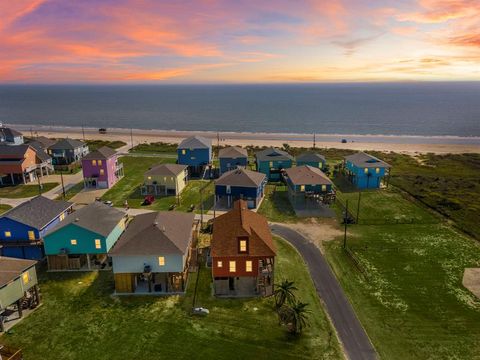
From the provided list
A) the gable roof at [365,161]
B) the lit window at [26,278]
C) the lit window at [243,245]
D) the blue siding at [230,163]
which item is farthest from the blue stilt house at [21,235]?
the gable roof at [365,161]

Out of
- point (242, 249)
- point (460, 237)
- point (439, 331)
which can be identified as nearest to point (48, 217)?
point (242, 249)

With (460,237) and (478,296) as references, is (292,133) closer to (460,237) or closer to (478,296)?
(460,237)

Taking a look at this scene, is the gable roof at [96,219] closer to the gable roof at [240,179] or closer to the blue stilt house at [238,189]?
A: the blue stilt house at [238,189]

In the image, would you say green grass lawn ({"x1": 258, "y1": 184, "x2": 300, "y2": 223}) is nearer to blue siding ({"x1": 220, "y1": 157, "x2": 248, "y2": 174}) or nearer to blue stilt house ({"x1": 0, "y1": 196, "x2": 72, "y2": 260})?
blue siding ({"x1": 220, "y1": 157, "x2": 248, "y2": 174})

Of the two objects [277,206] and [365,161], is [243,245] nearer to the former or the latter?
[277,206]

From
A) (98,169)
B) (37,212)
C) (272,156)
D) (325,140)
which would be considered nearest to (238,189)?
(272,156)

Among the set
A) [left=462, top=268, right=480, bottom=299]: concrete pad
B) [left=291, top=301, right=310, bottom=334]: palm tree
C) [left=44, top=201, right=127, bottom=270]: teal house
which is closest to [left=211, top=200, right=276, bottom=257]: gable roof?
[left=291, top=301, right=310, bottom=334]: palm tree
